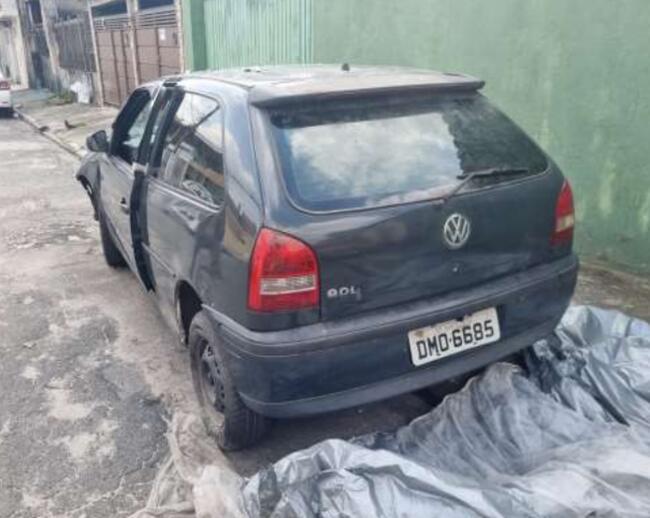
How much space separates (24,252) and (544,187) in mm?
5125

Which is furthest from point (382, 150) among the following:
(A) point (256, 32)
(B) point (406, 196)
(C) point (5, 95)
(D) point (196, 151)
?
(C) point (5, 95)

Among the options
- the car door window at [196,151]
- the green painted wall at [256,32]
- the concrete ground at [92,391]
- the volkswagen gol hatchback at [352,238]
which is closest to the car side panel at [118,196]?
the concrete ground at [92,391]

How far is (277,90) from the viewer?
98.5 inches

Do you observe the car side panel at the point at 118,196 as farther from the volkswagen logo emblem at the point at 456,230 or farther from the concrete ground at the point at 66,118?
the concrete ground at the point at 66,118

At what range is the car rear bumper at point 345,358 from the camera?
228 cm

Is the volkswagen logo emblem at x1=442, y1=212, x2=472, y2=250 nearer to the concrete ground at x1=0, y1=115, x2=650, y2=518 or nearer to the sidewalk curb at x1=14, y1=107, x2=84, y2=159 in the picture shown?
the concrete ground at x1=0, y1=115, x2=650, y2=518

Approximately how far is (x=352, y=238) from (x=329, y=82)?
0.81 metres

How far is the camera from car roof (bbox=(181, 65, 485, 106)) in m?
2.49

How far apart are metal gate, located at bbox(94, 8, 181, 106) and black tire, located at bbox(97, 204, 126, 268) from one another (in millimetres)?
7813

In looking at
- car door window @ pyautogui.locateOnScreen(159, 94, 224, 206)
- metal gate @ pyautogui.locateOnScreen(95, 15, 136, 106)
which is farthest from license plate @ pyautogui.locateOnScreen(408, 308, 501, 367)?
metal gate @ pyautogui.locateOnScreen(95, 15, 136, 106)

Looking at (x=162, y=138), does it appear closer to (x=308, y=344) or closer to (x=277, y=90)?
(x=277, y=90)

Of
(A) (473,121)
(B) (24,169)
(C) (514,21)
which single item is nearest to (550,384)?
(A) (473,121)

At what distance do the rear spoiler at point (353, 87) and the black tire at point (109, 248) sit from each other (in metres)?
3.13

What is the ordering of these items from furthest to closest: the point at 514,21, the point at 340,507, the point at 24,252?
the point at 24,252
the point at 514,21
the point at 340,507
